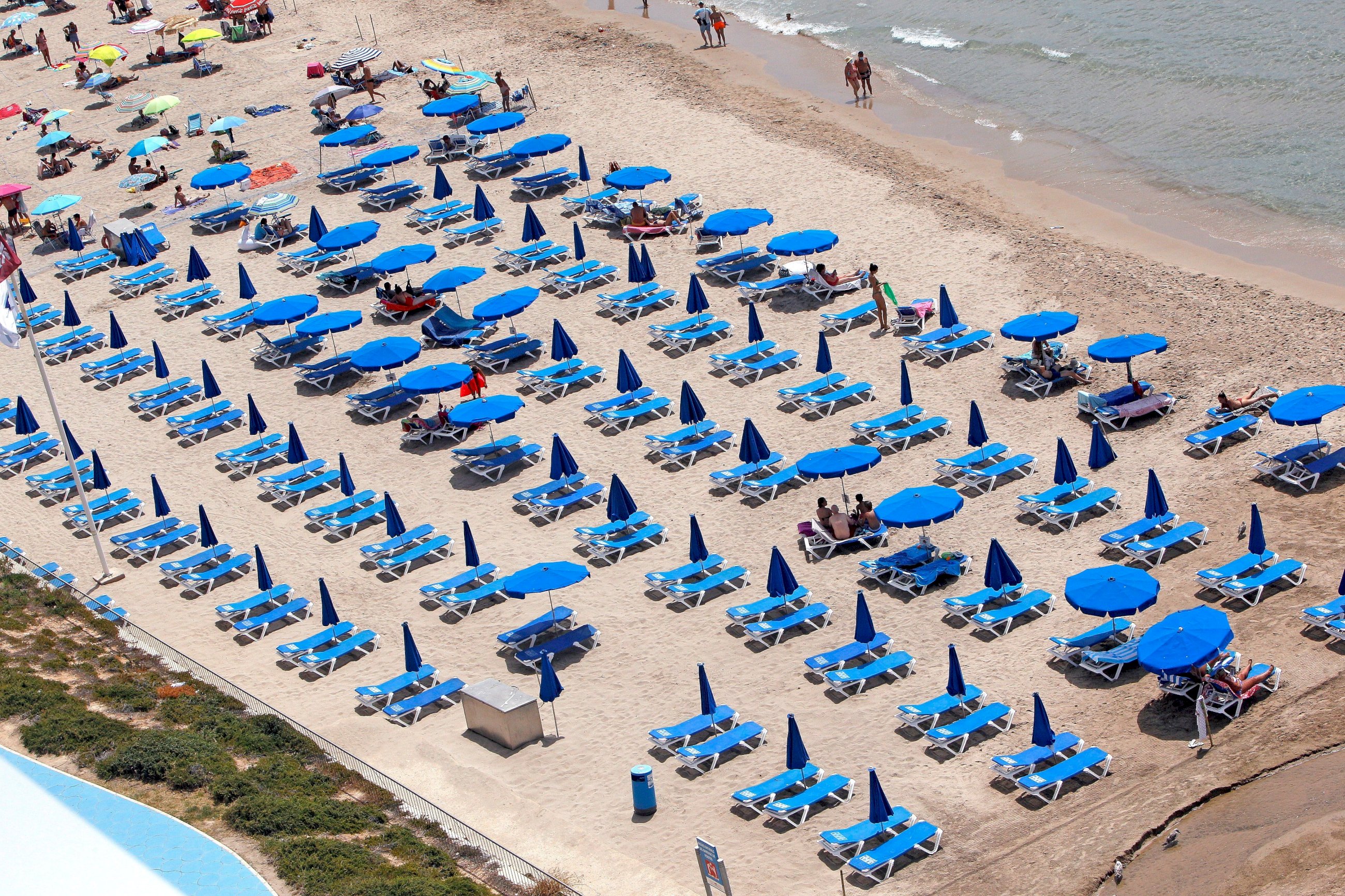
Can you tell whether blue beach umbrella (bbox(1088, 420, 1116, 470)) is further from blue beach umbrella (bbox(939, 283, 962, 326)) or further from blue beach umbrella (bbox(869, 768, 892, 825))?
blue beach umbrella (bbox(869, 768, 892, 825))

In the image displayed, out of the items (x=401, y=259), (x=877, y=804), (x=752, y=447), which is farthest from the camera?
(x=401, y=259)

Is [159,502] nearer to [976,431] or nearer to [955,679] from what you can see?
[976,431]

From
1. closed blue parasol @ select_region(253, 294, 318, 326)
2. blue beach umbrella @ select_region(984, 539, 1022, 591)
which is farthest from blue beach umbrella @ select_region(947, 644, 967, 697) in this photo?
closed blue parasol @ select_region(253, 294, 318, 326)

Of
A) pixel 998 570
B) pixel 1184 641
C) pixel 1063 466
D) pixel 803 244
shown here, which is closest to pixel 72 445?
pixel 803 244

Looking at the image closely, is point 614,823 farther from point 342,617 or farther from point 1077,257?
point 1077,257

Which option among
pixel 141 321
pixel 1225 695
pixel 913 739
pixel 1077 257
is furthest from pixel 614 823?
pixel 141 321

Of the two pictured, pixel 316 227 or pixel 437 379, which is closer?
pixel 437 379

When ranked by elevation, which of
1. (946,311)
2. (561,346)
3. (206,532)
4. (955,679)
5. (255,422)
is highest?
(561,346)
